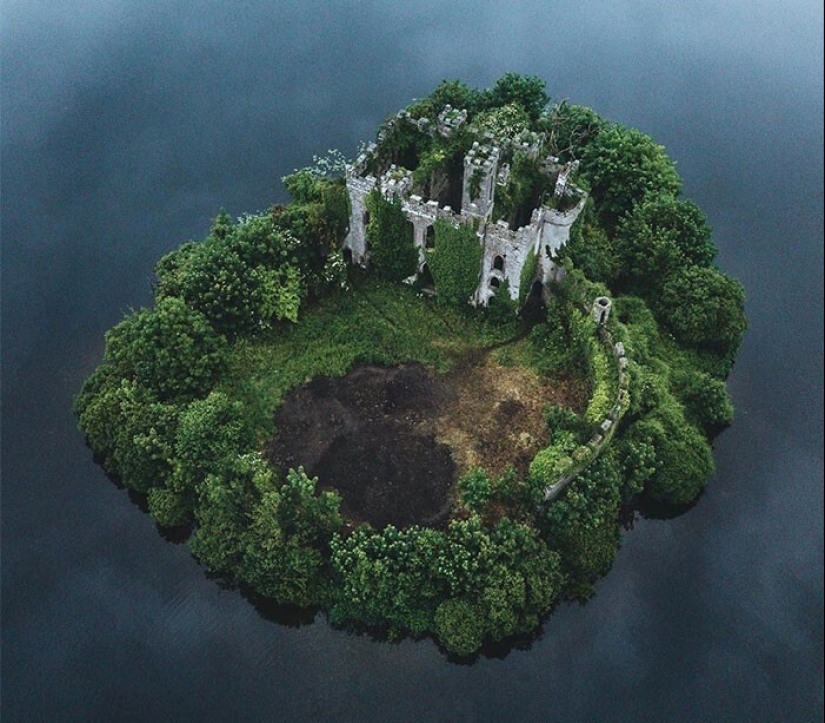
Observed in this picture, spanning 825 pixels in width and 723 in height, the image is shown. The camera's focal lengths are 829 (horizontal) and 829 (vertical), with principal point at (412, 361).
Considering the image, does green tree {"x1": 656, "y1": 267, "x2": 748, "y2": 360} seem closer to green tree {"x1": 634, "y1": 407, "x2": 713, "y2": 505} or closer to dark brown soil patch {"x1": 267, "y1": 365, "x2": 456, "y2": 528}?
green tree {"x1": 634, "y1": 407, "x2": 713, "y2": 505}

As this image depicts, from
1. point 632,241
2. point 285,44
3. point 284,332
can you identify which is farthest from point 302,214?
point 285,44

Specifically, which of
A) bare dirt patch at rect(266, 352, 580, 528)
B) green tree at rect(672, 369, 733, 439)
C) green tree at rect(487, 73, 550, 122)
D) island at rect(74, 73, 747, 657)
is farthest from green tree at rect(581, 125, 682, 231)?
bare dirt patch at rect(266, 352, 580, 528)

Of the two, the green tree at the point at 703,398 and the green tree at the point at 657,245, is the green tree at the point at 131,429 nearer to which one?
the green tree at the point at 703,398

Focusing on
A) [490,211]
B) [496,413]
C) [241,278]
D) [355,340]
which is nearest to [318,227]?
[241,278]

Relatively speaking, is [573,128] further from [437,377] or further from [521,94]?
[437,377]

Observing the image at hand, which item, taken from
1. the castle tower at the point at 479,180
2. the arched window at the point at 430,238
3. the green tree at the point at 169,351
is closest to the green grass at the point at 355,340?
the green tree at the point at 169,351

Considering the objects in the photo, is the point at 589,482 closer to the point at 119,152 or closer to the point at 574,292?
the point at 574,292
